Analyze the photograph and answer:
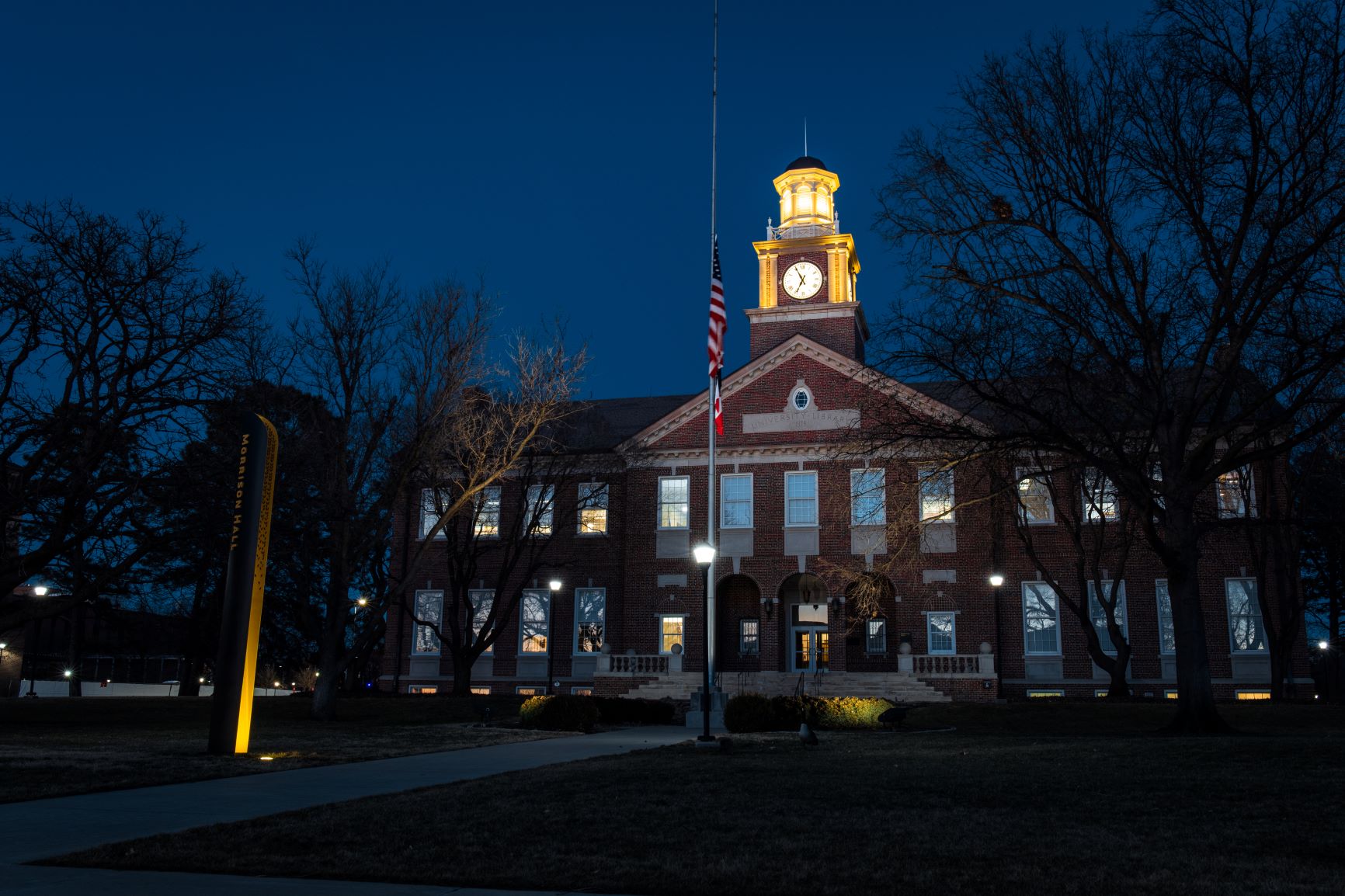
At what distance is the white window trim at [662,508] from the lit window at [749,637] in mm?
4173

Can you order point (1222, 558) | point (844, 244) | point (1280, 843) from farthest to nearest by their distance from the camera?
point (844, 244) → point (1222, 558) → point (1280, 843)

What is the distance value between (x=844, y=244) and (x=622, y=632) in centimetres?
1846

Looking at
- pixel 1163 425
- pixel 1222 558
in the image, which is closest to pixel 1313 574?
pixel 1222 558

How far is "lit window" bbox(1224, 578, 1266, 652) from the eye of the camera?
3594 cm

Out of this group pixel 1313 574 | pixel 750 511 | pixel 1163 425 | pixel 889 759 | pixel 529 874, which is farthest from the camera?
pixel 1313 574

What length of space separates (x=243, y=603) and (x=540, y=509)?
23.0 meters

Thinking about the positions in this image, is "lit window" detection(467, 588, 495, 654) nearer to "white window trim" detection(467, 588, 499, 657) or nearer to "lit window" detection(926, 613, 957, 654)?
"white window trim" detection(467, 588, 499, 657)

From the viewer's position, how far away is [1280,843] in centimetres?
755

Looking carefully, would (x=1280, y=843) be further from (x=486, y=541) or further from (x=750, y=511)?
(x=486, y=541)

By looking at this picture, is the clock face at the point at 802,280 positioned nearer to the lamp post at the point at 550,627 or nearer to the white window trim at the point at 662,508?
the white window trim at the point at 662,508

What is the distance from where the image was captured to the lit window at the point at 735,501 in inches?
1572

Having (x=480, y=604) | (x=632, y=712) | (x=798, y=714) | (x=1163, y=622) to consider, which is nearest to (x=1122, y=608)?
(x=1163, y=622)

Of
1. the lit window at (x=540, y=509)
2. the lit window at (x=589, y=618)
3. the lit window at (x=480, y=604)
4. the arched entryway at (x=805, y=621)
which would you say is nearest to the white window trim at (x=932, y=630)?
the arched entryway at (x=805, y=621)

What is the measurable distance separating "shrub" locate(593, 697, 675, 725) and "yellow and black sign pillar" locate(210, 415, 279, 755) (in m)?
11.6
